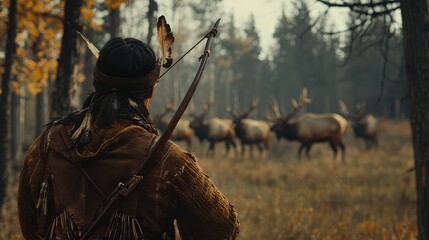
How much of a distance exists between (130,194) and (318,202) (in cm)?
760

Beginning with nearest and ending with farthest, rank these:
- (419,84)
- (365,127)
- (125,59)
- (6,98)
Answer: (125,59) < (419,84) < (6,98) < (365,127)

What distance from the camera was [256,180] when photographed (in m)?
12.2

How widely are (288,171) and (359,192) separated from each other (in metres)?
4.12

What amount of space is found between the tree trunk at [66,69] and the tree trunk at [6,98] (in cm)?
211

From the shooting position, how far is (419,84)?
4344 mm

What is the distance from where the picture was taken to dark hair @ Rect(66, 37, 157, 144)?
6.41ft

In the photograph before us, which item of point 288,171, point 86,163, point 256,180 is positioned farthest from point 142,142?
point 288,171

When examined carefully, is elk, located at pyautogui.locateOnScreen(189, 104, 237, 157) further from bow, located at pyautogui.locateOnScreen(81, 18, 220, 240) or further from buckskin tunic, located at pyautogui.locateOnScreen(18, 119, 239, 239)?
bow, located at pyautogui.locateOnScreen(81, 18, 220, 240)

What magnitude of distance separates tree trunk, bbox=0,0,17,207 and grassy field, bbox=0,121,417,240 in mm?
569

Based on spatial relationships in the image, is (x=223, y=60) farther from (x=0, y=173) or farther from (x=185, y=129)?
(x=0, y=173)

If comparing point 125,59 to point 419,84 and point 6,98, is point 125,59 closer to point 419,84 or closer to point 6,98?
point 419,84

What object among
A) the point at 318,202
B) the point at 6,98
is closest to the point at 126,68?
the point at 6,98

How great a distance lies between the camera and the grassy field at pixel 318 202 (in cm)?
643

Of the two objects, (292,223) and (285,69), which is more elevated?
(285,69)
